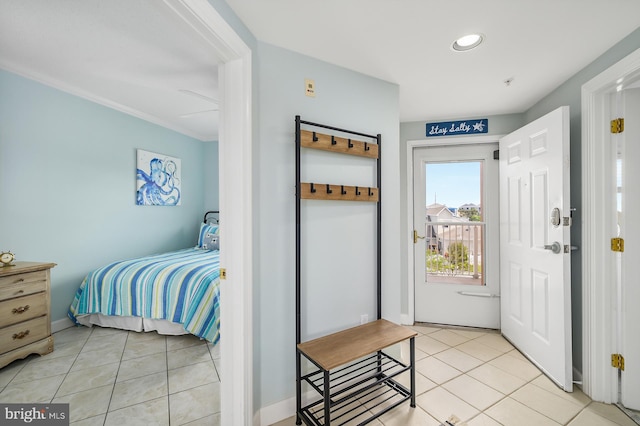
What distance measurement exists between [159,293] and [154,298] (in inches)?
2.8

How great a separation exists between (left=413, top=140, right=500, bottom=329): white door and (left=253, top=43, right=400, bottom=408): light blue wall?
4.98 feet

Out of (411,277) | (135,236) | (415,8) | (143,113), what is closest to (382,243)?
(411,277)

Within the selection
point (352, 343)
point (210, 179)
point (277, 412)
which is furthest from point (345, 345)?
point (210, 179)

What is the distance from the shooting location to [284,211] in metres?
1.76

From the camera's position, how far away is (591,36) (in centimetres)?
166

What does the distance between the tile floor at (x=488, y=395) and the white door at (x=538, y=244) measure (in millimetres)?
133

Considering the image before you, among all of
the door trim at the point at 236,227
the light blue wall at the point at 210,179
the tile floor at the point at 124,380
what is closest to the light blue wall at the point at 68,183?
the tile floor at the point at 124,380

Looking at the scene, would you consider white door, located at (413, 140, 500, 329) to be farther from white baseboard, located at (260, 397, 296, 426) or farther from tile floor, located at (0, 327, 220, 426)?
tile floor, located at (0, 327, 220, 426)

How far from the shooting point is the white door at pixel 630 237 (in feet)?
5.79

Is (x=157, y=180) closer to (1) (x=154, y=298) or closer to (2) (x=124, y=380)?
(1) (x=154, y=298)

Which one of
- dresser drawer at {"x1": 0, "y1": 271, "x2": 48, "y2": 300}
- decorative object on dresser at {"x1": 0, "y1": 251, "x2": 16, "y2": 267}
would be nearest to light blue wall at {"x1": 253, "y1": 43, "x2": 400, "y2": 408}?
dresser drawer at {"x1": 0, "y1": 271, "x2": 48, "y2": 300}

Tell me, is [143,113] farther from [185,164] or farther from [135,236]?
[135,236]

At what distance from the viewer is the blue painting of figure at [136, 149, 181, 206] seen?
3.84 meters

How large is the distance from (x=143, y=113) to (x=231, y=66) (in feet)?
9.91
